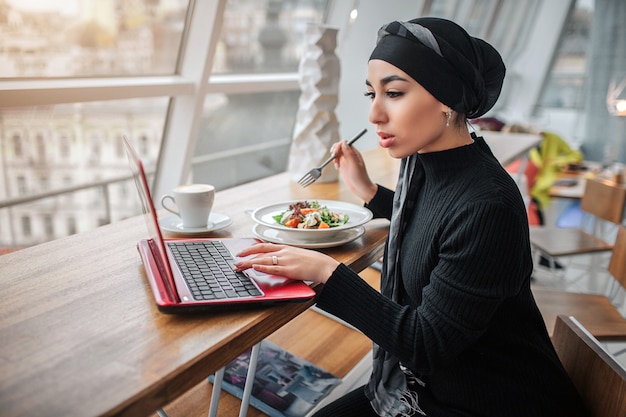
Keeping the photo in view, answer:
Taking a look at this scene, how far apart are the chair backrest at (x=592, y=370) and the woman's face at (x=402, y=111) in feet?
1.68

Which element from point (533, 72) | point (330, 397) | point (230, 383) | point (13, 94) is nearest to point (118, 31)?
point (13, 94)

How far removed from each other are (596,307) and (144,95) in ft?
6.30

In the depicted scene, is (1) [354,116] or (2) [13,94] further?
(1) [354,116]

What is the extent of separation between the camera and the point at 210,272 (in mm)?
985

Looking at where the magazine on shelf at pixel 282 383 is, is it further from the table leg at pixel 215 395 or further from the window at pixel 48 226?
the window at pixel 48 226

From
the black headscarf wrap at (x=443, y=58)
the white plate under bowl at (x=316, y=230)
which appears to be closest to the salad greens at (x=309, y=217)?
the white plate under bowl at (x=316, y=230)

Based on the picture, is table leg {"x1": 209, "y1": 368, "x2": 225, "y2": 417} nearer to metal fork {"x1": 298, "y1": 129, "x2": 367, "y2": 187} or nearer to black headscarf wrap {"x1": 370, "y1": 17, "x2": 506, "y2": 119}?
metal fork {"x1": 298, "y1": 129, "x2": 367, "y2": 187}

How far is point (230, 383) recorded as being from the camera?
150 cm

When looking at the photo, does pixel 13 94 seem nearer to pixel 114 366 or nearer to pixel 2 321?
pixel 2 321

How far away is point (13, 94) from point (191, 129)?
2.80ft

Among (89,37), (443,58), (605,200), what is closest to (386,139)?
(443,58)

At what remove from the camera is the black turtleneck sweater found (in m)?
0.94

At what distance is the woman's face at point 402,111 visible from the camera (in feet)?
3.38

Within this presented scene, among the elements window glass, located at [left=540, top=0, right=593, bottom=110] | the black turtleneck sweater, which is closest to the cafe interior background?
the black turtleneck sweater
